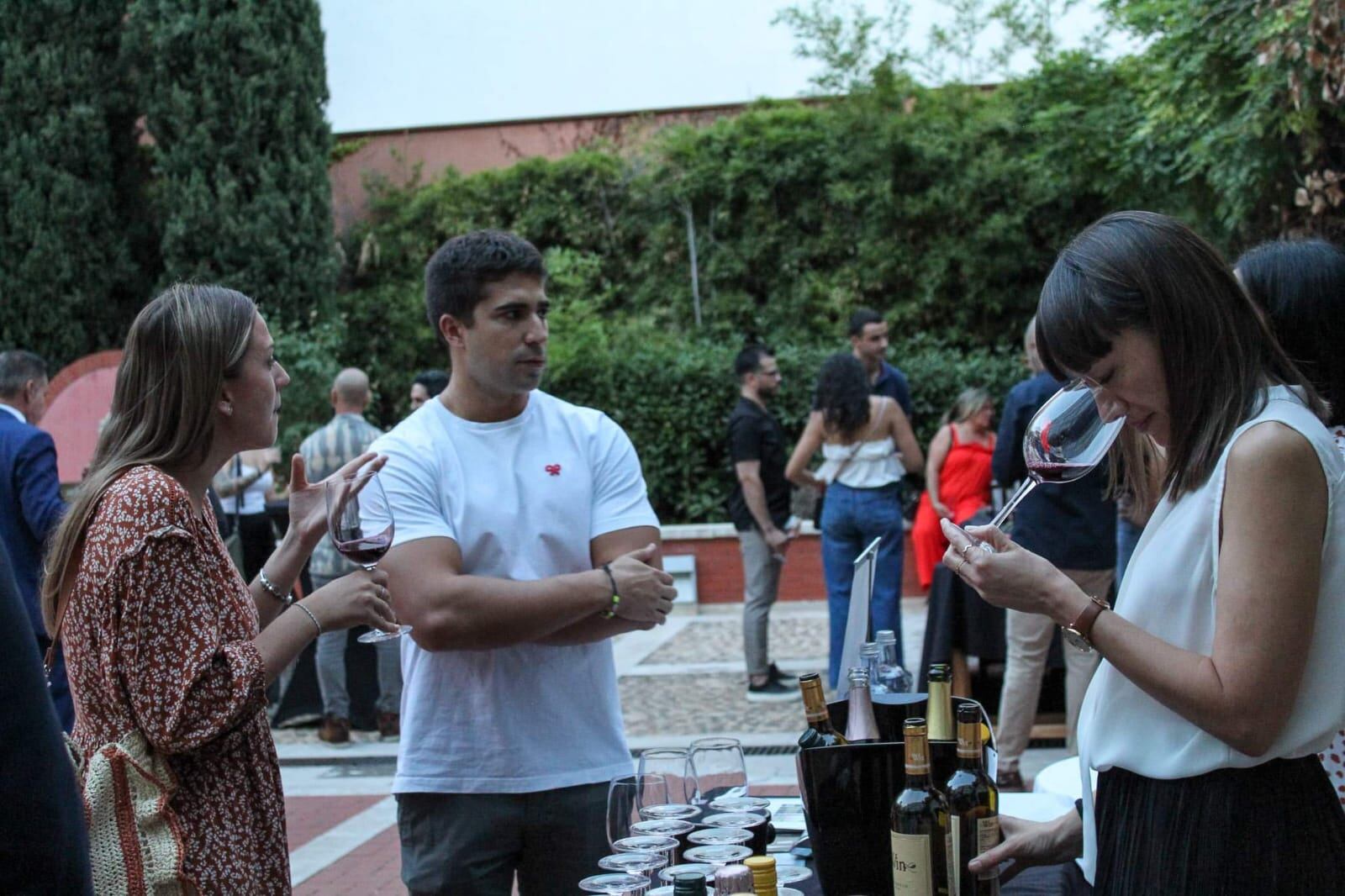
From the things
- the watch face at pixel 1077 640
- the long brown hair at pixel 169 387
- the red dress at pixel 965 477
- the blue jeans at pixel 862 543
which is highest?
the long brown hair at pixel 169 387

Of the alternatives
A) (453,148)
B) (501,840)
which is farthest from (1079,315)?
(453,148)

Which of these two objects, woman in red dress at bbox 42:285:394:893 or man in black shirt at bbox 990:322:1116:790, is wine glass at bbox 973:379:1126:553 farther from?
man in black shirt at bbox 990:322:1116:790

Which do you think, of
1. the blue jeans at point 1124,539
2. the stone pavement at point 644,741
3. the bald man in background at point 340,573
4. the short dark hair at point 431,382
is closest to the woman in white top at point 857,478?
the stone pavement at point 644,741

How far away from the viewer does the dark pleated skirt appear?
5.70ft

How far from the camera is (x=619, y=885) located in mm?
1816

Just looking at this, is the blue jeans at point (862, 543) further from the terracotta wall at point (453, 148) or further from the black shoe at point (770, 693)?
the terracotta wall at point (453, 148)

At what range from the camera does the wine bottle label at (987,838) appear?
1887 millimetres

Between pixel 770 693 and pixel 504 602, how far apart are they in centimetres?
566

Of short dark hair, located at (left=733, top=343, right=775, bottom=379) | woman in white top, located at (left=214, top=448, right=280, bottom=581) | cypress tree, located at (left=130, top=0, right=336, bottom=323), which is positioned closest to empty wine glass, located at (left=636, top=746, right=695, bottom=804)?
short dark hair, located at (left=733, top=343, right=775, bottom=379)

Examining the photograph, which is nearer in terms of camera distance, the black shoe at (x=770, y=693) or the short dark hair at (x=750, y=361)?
the short dark hair at (x=750, y=361)

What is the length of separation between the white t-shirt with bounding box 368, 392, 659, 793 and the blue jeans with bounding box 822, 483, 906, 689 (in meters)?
4.09

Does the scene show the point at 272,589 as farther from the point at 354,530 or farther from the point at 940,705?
the point at 940,705

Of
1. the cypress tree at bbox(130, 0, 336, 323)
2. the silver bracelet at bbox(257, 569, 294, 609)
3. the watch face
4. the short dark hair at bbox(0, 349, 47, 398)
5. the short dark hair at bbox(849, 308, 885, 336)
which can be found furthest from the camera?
the cypress tree at bbox(130, 0, 336, 323)

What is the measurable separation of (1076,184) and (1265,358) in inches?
544
